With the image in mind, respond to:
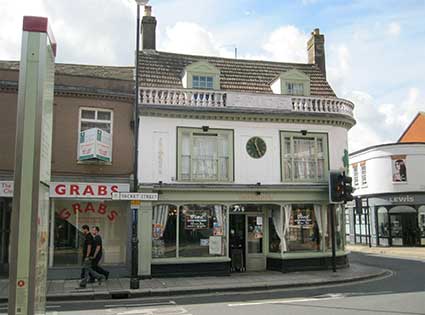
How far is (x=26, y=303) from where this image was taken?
344cm

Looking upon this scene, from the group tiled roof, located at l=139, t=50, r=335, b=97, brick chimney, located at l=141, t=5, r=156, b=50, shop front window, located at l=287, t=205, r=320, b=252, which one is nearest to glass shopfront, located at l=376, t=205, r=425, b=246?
tiled roof, located at l=139, t=50, r=335, b=97

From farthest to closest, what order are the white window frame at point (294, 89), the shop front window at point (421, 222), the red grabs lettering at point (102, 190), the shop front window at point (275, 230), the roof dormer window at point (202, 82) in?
the shop front window at point (421, 222), the white window frame at point (294, 89), the roof dormer window at point (202, 82), the shop front window at point (275, 230), the red grabs lettering at point (102, 190)

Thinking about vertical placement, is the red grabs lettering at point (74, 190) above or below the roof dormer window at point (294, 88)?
below

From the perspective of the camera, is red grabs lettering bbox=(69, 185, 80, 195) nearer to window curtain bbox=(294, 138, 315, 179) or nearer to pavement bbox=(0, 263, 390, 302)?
pavement bbox=(0, 263, 390, 302)

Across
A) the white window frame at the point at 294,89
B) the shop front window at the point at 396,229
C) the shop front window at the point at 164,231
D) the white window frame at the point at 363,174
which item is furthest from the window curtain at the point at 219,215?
the white window frame at the point at 363,174

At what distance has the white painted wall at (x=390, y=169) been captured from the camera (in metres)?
30.5

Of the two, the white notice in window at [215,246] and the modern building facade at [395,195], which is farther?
the modern building facade at [395,195]

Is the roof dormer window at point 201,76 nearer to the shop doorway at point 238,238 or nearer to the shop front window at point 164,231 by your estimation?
the shop front window at point 164,231

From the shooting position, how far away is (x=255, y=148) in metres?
17.8

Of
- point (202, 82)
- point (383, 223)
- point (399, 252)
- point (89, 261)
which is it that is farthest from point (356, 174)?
point (89, 261)

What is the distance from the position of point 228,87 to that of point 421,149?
18.5 meters

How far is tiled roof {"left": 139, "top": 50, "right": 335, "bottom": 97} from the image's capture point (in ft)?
60.6

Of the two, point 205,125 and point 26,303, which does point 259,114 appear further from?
point 26,303

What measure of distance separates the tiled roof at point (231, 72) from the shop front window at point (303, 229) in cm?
527
